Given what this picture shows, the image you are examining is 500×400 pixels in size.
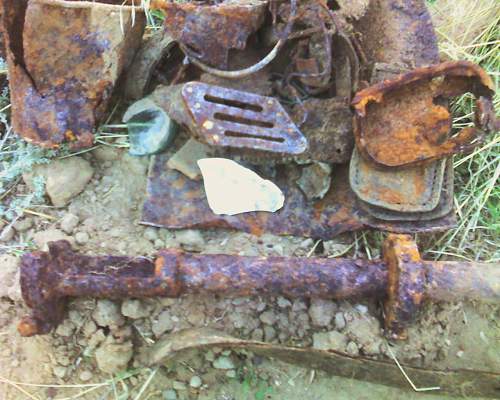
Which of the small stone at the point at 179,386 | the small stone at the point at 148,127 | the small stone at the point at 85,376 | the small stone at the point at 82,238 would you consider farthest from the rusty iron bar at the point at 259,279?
the small stone at the point at 148,127

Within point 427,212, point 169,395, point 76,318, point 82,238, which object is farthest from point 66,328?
point 427,212

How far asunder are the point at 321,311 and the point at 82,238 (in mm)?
822

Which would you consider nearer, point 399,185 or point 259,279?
point 259,279

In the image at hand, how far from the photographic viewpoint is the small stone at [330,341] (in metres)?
1.84

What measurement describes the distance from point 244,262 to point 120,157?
0.65m

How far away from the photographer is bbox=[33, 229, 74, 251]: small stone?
1.94 meters

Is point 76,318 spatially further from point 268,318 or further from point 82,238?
point 268,318

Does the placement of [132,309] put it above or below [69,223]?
below

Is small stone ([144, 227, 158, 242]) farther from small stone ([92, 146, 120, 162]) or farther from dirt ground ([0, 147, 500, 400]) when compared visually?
small stone ([92, 146, 120, 162])

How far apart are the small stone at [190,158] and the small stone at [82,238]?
1.20 feet

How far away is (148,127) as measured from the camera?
2.06 m

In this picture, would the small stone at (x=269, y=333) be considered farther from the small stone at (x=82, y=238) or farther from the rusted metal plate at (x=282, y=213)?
the small stone at (x=82, y=238)

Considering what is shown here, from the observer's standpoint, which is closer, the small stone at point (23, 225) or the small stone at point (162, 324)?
the small stone at point (162, 324)

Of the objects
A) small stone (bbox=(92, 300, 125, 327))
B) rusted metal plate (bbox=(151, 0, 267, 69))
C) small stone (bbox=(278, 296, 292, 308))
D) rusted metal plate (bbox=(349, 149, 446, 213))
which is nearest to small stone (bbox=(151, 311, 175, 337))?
small stone (bbox=(92, 300, 125, 327))
